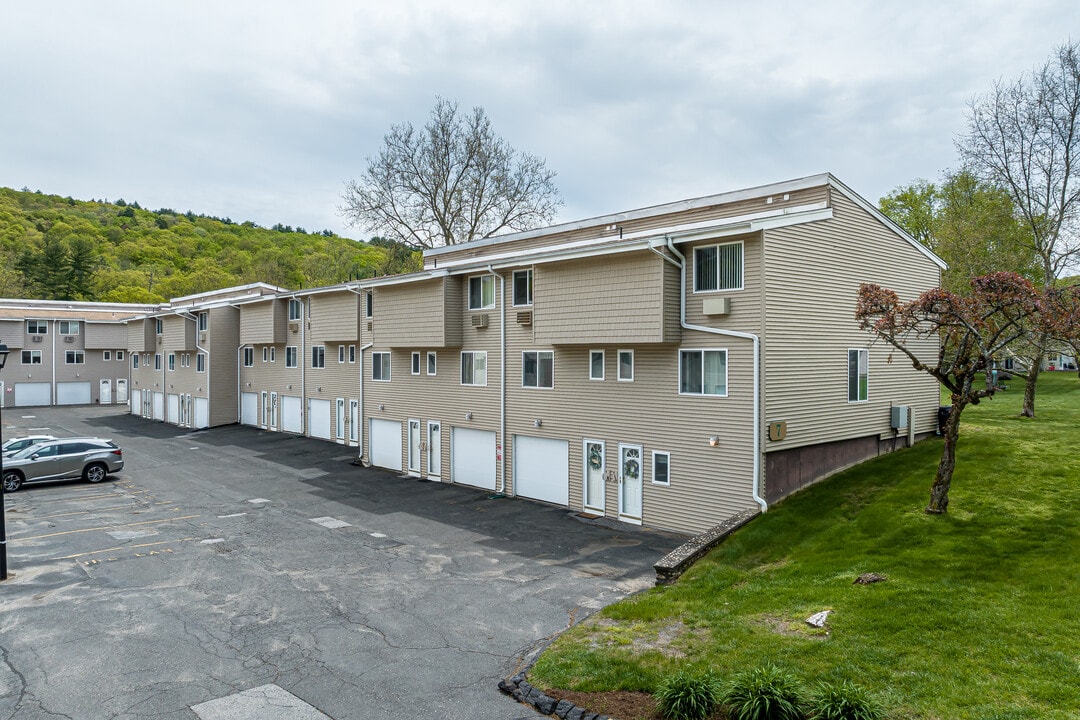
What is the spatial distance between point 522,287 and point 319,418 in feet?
57.1

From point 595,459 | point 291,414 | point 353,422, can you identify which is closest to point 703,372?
point 595,459

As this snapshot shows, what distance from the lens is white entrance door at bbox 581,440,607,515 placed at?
17.6 meters

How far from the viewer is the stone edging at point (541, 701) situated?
7.16m

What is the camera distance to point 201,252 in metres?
88.9

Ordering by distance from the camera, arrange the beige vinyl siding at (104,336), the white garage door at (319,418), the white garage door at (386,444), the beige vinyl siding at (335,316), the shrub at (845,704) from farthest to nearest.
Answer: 1. the beige vinyl siding at (104,336)
2. the white garage door at (319,418)
3. the beige vinyl siding at (335,316)
4. the white garage door at (386,444)
5. the shrub at (845,704)

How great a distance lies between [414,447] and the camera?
24188 mm

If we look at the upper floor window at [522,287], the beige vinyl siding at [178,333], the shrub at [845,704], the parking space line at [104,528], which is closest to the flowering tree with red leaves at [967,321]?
the shrub at [845,704]

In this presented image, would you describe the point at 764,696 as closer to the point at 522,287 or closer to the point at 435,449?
the point at 522,287

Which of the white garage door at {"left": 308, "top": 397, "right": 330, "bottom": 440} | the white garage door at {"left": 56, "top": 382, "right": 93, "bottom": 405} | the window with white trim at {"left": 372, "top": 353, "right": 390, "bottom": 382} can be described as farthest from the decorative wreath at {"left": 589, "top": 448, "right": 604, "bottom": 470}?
the white garage door at {"left": 56, "top": 382, "right": 93, "bottom": 405}

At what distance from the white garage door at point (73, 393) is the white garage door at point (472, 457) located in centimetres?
4740

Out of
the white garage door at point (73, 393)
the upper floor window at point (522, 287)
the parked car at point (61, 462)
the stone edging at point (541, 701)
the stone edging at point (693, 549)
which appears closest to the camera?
the stone edging at point (541, 701)

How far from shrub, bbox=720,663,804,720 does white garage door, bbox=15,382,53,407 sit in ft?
203

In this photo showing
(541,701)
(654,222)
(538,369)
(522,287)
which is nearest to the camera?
(541,701)

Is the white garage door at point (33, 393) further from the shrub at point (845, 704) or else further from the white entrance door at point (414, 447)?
the shrub at point (845, 704)
